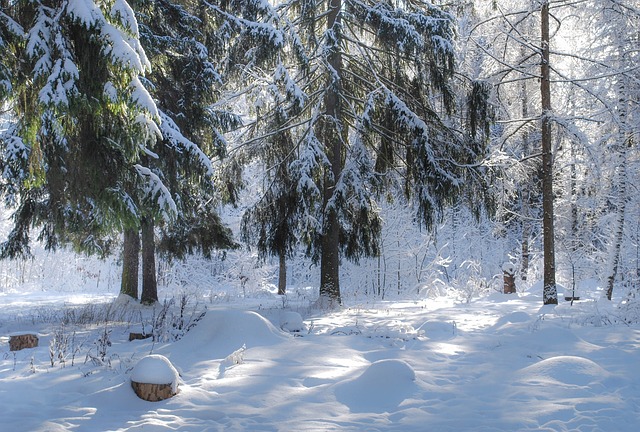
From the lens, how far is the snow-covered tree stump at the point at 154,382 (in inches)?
175

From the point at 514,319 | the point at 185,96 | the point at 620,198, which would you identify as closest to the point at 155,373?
the point at 514,319

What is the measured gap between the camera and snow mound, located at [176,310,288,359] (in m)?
6.39

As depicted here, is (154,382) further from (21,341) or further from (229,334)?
(21,341)

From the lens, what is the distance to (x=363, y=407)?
4.39 m

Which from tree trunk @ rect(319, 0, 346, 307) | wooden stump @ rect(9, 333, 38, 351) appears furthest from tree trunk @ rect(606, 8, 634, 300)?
wooden stump @ rect(9, 333, 38, 351)

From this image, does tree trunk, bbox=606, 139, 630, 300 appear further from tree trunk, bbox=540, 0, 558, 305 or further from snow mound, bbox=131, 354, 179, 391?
snow mound, bbox=131, 354, 179, 391

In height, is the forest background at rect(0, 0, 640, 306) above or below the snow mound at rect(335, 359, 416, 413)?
above

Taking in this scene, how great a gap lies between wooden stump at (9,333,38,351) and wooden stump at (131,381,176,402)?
3114 millimetres

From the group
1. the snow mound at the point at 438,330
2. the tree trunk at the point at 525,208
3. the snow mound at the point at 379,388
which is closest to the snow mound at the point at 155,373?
the snow mound at the point at 379,388

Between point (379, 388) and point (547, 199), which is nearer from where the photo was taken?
point (379, 388)

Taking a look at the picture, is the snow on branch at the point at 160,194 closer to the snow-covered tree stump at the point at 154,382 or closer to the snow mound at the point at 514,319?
the snow-covered tree stump at the point at 154,382

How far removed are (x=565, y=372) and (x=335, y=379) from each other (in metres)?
2.39

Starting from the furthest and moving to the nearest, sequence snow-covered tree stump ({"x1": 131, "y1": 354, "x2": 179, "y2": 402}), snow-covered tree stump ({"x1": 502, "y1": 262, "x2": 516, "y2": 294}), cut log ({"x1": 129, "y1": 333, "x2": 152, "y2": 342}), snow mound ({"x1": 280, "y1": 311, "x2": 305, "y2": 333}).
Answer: snow-covered tree stump ({"x1": 502, "y1": 262, "x2": 516, "y2": 294})
snow mound ({"x1": 280, "y1": 311, "x2": 305, "y2": 333})
cut log ({"x1": 129, "y1": 333, "x2": 152, "y2": 342})
snow-covered tree stump ({"x1": 131, "y1": 354, "x2": 179, "y2": 402})

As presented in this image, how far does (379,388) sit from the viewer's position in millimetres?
4664
